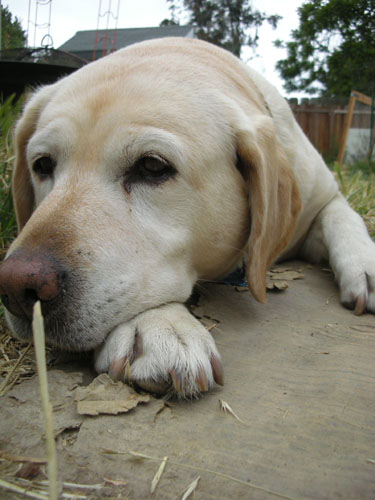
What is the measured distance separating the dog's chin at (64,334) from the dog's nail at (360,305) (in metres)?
1.26

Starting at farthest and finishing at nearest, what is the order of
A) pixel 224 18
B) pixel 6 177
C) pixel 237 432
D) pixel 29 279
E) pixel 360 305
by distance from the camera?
pixel 224 18 < pixel 6 177 < pixel 360 305 < pixel 29 279 < pixel 237 432

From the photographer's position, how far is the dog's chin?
1.49m

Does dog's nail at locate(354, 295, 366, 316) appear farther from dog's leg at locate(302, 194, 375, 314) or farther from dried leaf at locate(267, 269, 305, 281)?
dried leaf at locate(267, 269, 305, 281)

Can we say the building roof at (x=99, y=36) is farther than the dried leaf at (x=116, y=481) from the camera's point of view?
Yes

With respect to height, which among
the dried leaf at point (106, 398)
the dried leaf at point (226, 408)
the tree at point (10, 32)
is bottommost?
the dried leaf at point (226, 408)

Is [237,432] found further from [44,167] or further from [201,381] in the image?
[44,167]

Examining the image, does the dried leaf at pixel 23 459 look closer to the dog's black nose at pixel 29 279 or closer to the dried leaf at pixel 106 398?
the dried leaf at pixel 106 398

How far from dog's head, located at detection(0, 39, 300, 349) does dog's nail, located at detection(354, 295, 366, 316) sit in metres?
0.46

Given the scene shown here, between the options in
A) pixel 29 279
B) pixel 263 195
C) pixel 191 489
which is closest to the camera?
pixel 191 489

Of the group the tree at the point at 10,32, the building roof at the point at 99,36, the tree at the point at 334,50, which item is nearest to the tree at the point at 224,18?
the tree at the point at 334,50

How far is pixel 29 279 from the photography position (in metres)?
1.35

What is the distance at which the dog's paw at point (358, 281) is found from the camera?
2168 mm

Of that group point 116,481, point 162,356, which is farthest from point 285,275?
point 116,481

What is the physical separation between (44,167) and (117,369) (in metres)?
1.06
